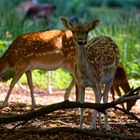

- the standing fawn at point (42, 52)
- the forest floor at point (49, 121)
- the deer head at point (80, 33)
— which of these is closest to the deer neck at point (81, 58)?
the deer head at point (80, 33)

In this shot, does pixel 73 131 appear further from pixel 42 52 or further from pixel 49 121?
pixel 42 52

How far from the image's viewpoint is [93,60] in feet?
25.5

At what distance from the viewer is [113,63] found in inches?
322

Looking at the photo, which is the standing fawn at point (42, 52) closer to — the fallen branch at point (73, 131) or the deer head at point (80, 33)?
the deer head at point (80, 33)

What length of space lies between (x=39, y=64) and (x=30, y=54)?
240 mm

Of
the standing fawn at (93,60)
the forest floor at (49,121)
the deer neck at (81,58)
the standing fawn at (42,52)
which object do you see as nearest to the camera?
the forest floor at (49,121)

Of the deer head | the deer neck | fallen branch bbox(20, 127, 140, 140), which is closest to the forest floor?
fallen branch bbox(20, 127, 140, 140)

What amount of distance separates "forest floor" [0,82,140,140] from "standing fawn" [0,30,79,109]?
2.40 feet

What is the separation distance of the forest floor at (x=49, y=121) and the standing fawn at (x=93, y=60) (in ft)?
1.45

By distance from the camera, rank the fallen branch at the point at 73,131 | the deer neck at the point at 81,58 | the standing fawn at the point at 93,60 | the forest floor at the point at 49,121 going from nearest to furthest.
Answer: the fallen branch at the point at 73,131, the forest floor at the point at 49,121, the standing fawn at the point at 93,60, the deer neck at the point at 81,58

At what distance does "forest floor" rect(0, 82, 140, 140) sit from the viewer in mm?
7027

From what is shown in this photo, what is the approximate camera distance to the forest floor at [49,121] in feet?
23.1

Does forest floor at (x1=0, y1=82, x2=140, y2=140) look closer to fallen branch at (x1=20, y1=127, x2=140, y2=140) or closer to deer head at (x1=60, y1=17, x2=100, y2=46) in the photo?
fallen branch at (x1=20, y1=127, x2=140, y2=140)

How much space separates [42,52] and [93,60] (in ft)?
8.70
